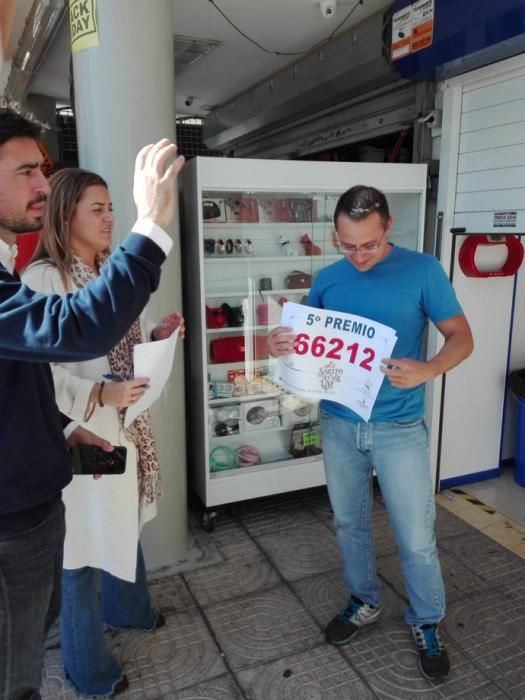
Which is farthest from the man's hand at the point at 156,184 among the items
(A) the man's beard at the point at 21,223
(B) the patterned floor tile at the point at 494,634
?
(B) the patterned floor tile at the point at 494,634

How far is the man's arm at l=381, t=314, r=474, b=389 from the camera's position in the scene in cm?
194

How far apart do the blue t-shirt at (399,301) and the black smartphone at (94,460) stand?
0.91 meters

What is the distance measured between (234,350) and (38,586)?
233 centimetres

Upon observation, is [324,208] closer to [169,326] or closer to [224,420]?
[224,420]

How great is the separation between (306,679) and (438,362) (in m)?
1.37

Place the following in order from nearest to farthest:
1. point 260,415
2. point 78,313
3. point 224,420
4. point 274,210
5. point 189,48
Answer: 1. point 78,313
2. point 274,210
3. point 224,420
4. point 260,415
5. point 189,48

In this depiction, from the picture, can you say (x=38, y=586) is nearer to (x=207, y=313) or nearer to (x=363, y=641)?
(x=363, y=641)

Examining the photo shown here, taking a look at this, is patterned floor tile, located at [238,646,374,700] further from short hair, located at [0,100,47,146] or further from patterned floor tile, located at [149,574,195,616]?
short hair, located at [0,100,47,146]

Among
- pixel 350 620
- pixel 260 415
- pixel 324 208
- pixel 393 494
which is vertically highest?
pixel 324 208

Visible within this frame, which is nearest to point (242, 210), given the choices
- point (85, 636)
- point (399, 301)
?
point (399, 301)

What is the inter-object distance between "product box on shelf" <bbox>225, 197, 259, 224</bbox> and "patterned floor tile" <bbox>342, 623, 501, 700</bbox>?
94.0 inches

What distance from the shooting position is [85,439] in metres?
1.78

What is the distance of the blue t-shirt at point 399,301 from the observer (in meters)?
2.04

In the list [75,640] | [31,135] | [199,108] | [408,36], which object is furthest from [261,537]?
[199,108]
